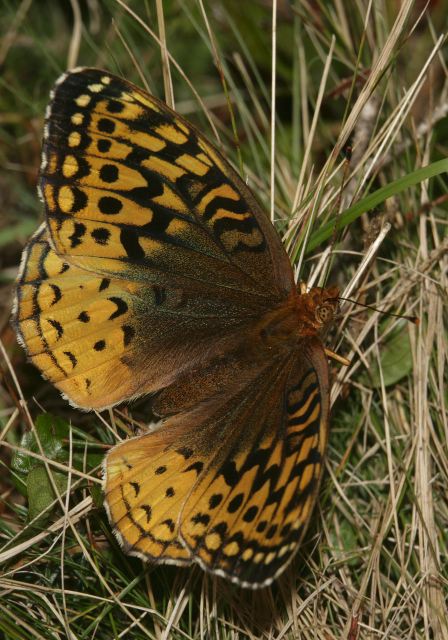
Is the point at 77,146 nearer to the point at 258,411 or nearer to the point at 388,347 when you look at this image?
the point at 258,411

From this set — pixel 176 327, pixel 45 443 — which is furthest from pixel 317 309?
pixel 45 443

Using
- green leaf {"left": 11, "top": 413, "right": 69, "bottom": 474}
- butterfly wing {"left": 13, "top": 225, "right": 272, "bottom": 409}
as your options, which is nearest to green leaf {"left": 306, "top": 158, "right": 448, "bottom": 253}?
butterfly wing {"left": 13, "top": 225, "right": 272, "bottom": 409}

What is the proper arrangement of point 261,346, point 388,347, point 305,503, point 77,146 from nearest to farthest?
point 305,503, point 77,146, point 261,346, point 388,347

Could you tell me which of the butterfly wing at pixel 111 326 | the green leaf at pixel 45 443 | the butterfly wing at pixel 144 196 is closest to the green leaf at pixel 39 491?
the green leaf at pixel 45 443

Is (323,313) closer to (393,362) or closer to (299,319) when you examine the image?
(299,319)

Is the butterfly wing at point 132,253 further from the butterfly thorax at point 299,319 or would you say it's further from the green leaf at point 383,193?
the green leaf at point 383,193

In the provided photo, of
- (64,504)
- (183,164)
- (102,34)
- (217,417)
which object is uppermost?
(102,34)

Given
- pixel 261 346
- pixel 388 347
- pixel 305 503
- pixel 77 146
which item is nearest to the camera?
pixel 305 503

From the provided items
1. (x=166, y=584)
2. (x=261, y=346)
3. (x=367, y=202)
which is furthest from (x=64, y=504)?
(x=367, y=202)
